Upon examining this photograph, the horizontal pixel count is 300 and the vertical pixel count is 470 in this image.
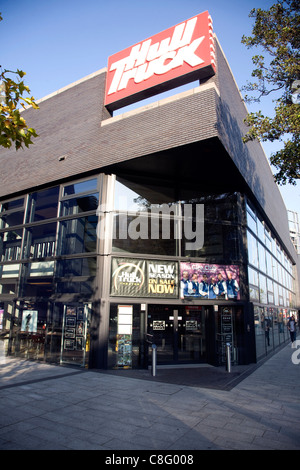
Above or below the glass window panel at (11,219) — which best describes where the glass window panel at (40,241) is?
below

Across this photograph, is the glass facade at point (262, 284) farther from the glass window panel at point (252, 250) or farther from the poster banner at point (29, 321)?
the poster banner at point (29, 321)

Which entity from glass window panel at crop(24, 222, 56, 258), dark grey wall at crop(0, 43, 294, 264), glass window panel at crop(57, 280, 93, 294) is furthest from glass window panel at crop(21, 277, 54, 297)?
dark grey wall at crop(0, 43, 294, 264)

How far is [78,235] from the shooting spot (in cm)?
1232

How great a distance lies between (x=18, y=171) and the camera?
1537cm

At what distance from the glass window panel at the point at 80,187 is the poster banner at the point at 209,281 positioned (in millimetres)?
5043

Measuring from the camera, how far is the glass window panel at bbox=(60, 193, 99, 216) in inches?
481

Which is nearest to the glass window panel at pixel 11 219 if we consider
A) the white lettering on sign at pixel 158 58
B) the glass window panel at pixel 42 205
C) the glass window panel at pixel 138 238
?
the glass window panel at pixel 42 205

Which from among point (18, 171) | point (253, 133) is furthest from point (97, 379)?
point (18, 171)

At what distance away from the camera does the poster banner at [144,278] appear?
11211 millimetres

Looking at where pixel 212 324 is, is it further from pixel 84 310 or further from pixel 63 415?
pixel 63 415

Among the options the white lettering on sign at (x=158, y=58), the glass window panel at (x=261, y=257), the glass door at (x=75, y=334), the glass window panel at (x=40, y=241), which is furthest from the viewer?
the glass window panel at (x=261, y=257)

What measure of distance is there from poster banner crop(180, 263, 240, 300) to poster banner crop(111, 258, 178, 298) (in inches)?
16.9

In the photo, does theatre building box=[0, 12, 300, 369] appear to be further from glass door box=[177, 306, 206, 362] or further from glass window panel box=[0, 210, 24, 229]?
glass window panel box=[0, 210, 24, 229]
